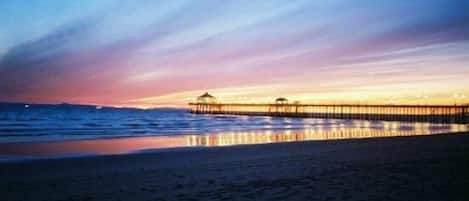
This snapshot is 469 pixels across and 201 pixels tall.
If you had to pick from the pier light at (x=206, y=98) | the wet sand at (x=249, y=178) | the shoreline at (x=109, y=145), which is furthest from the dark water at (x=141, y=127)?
the pier light at (x=206, y=98)

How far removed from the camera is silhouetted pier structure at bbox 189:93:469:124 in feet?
149

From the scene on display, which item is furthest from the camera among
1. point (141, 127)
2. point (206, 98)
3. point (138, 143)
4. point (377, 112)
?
point (206, 98)

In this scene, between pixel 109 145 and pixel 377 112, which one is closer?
pixel 109 145

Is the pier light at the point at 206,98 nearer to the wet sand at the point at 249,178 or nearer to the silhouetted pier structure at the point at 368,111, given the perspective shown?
the silhouetted pier structure at the point at 368,111

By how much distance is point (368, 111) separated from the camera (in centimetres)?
5841

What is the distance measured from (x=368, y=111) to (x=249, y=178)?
178 feet

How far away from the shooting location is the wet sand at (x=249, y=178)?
5.86 m

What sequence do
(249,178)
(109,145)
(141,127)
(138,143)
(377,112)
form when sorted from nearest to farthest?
1. (249,178)
2. (109,145)
3. (138,143)
4. (141,127)
5. (377,112)

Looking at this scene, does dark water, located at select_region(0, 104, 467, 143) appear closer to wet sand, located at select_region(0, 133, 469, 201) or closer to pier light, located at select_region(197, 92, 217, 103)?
wet sand, located at select_region(0, 133, 469, 201)

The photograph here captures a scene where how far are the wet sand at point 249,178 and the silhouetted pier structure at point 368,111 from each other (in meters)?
36.4

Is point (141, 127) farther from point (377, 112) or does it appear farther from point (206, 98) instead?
point (206, 98)

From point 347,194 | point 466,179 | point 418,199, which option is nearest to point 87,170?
point 347,194

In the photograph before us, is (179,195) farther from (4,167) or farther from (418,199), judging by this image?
(4,167)

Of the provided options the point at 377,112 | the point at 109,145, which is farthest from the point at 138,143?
the point at 377,112
